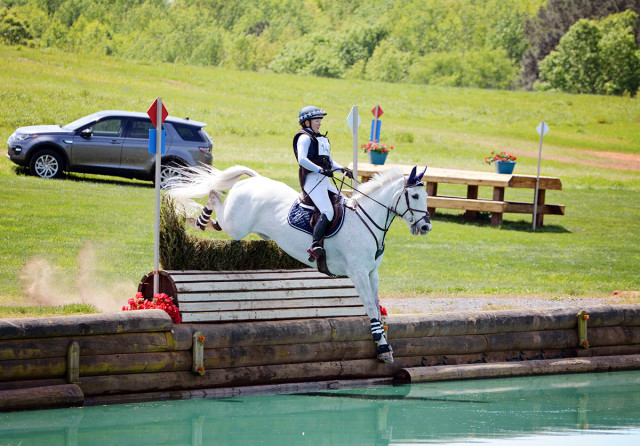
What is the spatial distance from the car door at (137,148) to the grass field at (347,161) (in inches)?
20.0

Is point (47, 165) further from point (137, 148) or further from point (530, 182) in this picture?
point (530, 182)

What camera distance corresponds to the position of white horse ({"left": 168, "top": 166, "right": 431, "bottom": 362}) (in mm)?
8125

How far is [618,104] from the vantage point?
44094 millimetres

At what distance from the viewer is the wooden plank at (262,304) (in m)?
7.82

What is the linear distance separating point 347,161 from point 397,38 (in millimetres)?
41198

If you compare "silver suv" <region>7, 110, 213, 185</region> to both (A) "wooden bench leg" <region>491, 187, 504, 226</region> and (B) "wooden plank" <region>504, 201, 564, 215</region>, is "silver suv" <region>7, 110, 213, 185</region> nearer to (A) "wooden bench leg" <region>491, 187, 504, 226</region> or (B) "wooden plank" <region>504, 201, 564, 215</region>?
(A) "wooden bench leg" <region>491, 187, 504, 226</region>

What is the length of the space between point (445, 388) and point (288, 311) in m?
1.73

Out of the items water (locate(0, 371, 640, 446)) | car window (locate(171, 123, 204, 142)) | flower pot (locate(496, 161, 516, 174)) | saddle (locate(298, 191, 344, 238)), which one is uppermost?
car window (locate(171, 123, 204, 142))

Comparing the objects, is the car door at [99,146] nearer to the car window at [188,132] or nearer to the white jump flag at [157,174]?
the car window at [188,132]

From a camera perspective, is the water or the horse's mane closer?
the water

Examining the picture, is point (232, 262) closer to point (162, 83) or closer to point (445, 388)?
point (445, 388)

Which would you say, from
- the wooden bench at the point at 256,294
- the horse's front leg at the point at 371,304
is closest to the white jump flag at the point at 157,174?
the wooden bench at the point at 256,294

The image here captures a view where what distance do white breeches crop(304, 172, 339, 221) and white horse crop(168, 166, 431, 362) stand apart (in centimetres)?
26

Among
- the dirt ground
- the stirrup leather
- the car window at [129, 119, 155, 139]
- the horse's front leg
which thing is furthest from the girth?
the car window at [129, 119, 155, 139]
